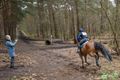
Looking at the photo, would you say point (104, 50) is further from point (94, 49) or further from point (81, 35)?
point (81, 35)

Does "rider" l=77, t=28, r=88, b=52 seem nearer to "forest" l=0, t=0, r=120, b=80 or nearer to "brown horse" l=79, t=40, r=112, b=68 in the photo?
"brown horse" l=79, t=40, r=112, b=68

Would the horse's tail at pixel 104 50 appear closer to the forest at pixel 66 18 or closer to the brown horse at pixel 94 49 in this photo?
the brown horse at pixel 94 49

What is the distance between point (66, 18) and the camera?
55.3 metres

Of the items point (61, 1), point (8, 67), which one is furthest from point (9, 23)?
point (8, 67)

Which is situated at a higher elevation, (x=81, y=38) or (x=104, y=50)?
(x=81, y=38)

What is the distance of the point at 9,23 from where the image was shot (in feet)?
124

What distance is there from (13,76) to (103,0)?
1061cm

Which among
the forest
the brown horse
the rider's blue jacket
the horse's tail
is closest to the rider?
the rider's blue jacket

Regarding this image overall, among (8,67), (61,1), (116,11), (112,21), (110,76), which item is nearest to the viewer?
(110,76)

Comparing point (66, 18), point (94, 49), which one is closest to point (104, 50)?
point (94, 49)

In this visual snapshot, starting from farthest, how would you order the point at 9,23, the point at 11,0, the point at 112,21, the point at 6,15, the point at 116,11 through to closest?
the point at 9,23
the point at 6,15
the point at 11,0
the point at 112,21
the point at 116,11

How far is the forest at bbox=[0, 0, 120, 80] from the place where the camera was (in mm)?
21667

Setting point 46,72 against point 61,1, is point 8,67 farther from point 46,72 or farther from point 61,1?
point 61,1

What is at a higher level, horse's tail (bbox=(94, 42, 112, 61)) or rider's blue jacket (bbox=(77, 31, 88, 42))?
rider's blue jacket (bbox=(77, 31, 88, 42))
